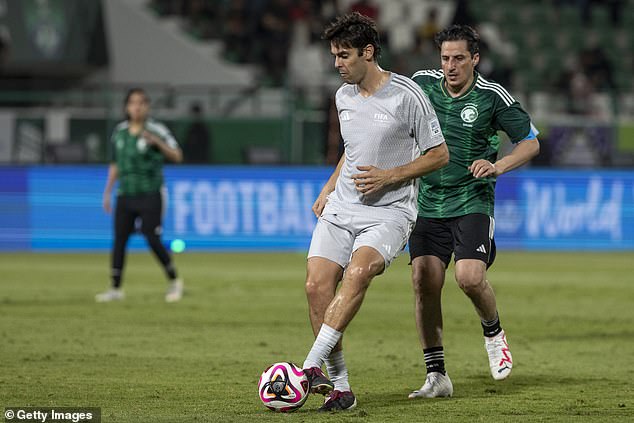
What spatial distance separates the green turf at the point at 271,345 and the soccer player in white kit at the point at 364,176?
2.16 ft

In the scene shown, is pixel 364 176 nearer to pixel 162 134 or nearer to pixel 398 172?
pixel 398 172

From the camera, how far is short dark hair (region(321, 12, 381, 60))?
773cm

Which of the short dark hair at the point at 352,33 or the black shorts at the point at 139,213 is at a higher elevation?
the short dark hair at the point at 352,33

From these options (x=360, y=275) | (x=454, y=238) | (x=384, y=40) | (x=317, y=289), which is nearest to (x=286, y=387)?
(x=317, y=289)

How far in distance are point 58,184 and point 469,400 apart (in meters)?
Result: 15.7

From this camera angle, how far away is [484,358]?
35.7 feet

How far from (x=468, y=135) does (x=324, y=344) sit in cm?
210

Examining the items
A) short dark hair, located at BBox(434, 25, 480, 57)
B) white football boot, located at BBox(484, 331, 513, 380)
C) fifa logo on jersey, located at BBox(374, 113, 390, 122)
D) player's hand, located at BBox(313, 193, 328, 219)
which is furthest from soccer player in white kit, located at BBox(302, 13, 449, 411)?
white football boot, located at BBox(484, 331, 513, 380)

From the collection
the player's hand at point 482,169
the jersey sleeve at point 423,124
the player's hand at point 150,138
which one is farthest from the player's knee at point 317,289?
the player's hand at point 150,138

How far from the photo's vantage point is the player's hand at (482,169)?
27.8 ft

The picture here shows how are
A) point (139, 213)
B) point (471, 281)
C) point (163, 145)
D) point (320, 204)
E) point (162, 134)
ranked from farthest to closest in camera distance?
point (139, 213), point (162, 134), point (163, 145), point (471, 281), point (320, 204)

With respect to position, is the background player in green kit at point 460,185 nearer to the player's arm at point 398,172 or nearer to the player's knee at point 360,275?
the player's arm at point 398,172

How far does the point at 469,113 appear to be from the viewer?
8969mm

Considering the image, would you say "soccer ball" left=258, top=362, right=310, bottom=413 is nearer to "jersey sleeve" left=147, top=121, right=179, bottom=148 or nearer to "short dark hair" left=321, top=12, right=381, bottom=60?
"short dark hair" left=321, top=12, right=381, bottom=60
